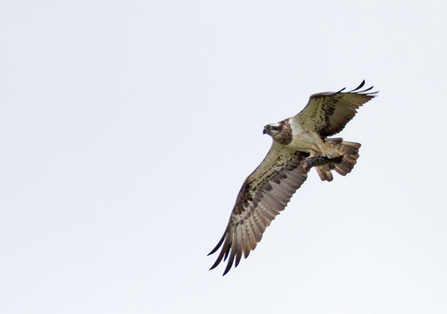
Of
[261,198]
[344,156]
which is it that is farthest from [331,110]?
[261,198]

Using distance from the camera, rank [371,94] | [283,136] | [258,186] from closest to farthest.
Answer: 1. [371,94]
2. [283,136]
3. [258,186]

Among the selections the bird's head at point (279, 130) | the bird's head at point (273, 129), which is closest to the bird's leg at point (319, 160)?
the bird's head at point (279, 130)

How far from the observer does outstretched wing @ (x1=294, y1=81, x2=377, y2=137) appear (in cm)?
1490

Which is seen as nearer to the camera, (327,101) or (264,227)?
(327,101)

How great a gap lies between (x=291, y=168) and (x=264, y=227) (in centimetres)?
143

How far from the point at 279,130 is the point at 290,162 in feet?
3.73

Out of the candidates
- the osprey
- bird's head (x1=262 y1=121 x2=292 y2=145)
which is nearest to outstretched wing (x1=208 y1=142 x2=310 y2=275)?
the osprey

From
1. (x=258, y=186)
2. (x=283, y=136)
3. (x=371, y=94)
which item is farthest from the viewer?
(x=258, y=186)

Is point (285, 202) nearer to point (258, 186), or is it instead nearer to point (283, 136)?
point (258, 186)

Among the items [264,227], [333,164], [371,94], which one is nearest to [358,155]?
[333,164]

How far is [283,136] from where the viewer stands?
51.8 feet

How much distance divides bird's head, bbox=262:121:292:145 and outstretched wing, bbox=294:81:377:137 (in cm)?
32

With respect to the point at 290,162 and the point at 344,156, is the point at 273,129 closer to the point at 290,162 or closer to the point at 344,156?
the point at 290,162

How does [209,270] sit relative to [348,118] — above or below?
below
